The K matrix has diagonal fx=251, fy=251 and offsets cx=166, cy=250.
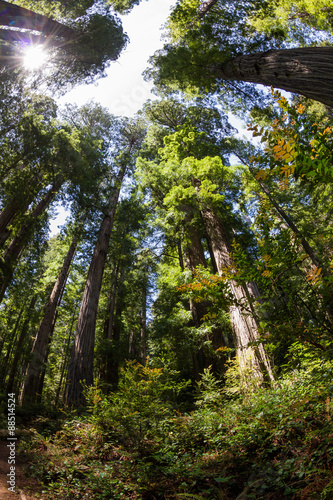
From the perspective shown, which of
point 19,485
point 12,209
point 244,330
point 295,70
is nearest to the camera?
point 19,485

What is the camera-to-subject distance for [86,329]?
773cm

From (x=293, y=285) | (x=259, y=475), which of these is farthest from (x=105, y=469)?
(x=293, y=285)

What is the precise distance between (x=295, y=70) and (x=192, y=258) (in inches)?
294

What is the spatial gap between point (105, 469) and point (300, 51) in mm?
6035

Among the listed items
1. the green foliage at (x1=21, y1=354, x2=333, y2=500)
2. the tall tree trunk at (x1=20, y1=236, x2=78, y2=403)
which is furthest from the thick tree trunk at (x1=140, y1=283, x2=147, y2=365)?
the green foliage at (x1=21, y1=354, x2=333, y2=500)

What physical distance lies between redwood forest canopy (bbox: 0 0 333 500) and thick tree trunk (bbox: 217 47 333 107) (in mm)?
26

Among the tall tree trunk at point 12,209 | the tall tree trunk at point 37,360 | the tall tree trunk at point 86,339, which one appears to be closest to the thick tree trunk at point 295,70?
the tall tree trunk at point 86,339

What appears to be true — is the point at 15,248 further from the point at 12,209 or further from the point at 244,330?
the point at 244,330

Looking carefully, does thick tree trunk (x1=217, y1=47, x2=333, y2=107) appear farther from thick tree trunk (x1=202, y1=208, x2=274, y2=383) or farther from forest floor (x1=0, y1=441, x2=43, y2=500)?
forest floor (x1=0, y1=441, x2=43, y2=500)

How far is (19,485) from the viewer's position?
2.69 meters

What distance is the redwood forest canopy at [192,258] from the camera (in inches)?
86.3

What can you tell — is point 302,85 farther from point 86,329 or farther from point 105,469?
point 86,329

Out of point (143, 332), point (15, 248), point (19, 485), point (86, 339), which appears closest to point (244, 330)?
point (86, 339)

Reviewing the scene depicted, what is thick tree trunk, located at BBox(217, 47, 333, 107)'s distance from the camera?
3054 millimetres
